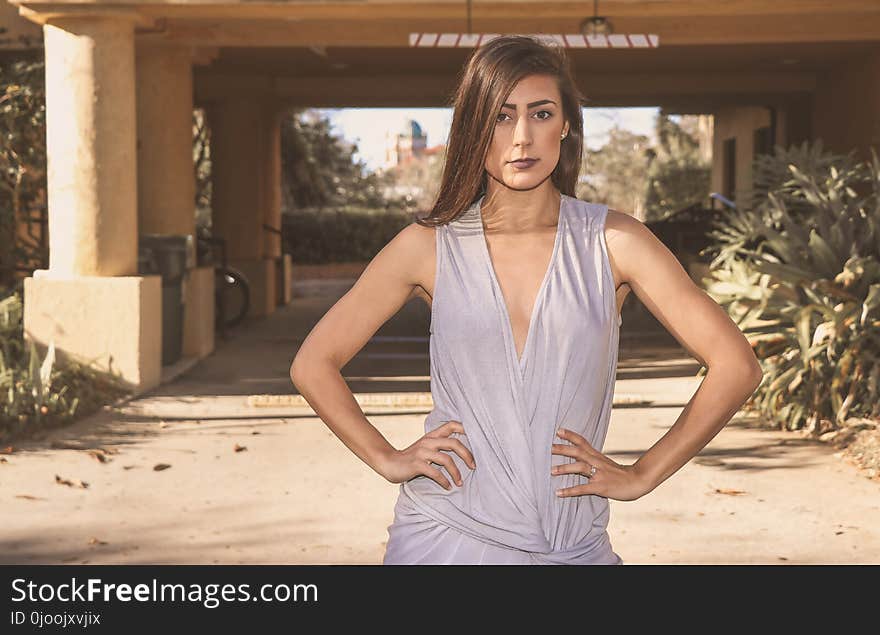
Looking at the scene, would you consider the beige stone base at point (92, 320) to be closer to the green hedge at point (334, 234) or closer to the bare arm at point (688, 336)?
the bare arm at point (688, 336)

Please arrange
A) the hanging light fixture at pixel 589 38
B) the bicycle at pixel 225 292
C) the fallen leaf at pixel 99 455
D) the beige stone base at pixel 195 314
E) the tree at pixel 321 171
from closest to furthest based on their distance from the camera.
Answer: the fallen leaf at pixel 99 455 < the hanging light fixture at pixel 589 38 < the beige stone base at pixel 195 314 < the bicycle at pixel 225 292 < the tree at pixel 321 171

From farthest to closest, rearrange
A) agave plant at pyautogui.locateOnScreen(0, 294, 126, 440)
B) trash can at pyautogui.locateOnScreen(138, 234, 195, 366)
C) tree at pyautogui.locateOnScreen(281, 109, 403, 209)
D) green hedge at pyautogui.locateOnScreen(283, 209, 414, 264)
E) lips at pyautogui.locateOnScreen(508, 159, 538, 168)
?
tree at pyautogui.locateOnScreen(281, 109, 403, 209) → green hedge at pyautogui.locateOnScreen(283, 209, 414, 264) → trash can at pyautogui.locateOnScreen(138, 234, 195, 366) → agave plant at pyautogui.locateOnScreen(0, 294, 126, 440) → lips at pyautogui.locateOnScreen(508, 159, 538, 168)

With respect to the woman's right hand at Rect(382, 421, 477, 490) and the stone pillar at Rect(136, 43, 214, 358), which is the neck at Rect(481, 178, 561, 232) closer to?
the woman's right hand at Rect(382, 421, 477, 490)

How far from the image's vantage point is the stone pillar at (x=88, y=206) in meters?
10.6

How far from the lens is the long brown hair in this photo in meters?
2.04

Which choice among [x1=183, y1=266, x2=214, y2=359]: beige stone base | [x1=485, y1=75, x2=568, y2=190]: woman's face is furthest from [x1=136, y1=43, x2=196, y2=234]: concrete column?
[x1=485, y1=75, x2=568, y2=190]: woman's face

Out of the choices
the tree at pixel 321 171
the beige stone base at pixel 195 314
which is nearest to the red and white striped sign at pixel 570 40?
the beige stone base at pixel 195 314

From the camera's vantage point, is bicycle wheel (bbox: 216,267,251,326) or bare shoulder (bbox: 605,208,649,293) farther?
bicycle wheel (bbox: 216,267,251,326)

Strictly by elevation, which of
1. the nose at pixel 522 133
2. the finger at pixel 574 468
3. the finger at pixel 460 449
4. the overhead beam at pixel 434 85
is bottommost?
the finger at pixel 574 468

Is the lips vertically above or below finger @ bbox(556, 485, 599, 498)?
above

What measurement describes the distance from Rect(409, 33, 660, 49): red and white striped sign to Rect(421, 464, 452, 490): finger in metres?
8.92

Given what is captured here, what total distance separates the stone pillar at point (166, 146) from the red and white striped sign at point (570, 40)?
7.93ft

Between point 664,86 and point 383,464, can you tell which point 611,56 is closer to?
point 664,86

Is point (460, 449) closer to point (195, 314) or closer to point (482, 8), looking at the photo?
point (482, 8)
